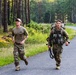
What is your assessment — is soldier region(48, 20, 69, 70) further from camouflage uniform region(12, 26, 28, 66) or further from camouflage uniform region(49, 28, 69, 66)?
camouflage uniform region(12, 26, 28, 66)

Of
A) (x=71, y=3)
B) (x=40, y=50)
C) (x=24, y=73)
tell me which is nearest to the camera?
(x=24, y=73)

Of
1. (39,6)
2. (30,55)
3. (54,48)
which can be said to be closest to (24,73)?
(54,48)

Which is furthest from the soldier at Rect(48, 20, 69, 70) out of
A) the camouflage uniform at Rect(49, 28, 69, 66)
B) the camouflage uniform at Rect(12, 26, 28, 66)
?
the camouflage uniform at Rect(12, 26, 28, 66)

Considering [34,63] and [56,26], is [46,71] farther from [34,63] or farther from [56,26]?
[34,63]

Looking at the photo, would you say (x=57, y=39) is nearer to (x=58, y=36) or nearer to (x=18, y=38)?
(x=58, y=36)

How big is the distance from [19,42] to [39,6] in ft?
410

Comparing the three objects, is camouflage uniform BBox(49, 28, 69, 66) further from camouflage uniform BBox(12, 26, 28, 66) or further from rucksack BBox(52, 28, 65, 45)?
camouflage uniform BBox(12, 26, 28, 66)

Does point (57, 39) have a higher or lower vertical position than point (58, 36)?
lower

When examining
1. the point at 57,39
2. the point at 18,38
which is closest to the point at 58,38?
the point at 57,39

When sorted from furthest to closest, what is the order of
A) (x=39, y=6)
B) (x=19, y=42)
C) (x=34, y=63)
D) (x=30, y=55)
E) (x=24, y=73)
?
(x=39, y=6) → (x=30, y=55) → (x=34, y=63) → (x=19, y=42) → (x=24, y=73)

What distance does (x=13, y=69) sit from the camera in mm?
13172

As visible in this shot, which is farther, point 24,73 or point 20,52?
point 20,52

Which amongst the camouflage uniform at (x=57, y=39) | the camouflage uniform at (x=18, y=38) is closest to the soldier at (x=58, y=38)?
the camouflage uniform at (x=57, y=39)

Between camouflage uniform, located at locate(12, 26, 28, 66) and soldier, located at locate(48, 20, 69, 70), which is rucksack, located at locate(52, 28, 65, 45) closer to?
soldier, located at locate(48, 20, 69, 70)
